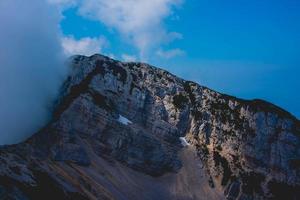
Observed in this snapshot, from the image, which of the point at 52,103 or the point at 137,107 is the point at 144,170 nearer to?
the point at 137,107

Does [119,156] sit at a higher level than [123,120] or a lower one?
lower

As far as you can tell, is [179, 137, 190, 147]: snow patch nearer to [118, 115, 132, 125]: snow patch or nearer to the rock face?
the rock face

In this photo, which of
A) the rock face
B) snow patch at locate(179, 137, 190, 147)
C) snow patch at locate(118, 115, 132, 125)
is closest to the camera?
the rock face

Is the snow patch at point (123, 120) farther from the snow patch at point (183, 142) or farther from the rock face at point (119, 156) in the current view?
the snow patch at point (183, 142)

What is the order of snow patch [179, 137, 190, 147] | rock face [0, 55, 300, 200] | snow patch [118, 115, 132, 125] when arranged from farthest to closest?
1. snow patch [179, 137, 190, 147]
2. snow patch [118, 115, 132, 125]
3. rock face [0, 55, 300, 200]

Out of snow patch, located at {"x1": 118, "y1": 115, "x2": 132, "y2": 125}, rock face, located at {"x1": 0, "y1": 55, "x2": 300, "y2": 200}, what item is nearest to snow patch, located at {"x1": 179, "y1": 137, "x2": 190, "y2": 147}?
rock face, located at {"x1": 0, "y1": 55, "x2": 300, "y2": 200}

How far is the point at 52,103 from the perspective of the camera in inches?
7608

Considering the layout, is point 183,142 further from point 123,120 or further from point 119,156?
point 119,156

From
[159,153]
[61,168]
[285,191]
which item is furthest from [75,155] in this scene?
[285,191]

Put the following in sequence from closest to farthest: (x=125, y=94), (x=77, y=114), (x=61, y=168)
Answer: (x=61, y=168) < (x=77, y=114) < (x=125, y=94)

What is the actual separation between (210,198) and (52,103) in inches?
2141

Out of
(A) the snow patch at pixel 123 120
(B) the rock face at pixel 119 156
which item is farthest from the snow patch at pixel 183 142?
(A) the snow patch at pixel 123 120

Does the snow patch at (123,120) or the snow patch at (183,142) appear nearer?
the snow patch at (123,120)

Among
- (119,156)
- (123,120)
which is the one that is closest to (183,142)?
(123,120)
